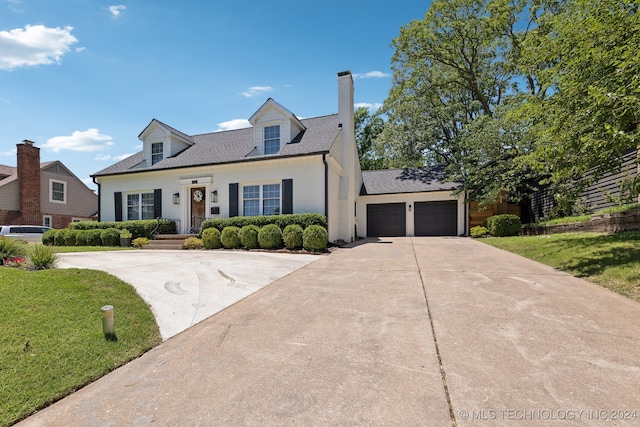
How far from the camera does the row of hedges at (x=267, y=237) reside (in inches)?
406

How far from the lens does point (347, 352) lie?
9.96 feet

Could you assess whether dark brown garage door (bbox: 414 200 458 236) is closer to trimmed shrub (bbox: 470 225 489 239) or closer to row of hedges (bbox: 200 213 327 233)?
trimmed shrub (bbox: 470 225 489 239)

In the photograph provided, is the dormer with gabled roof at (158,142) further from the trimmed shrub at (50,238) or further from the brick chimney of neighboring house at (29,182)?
the brick chimney of neighboring house at (29,182)

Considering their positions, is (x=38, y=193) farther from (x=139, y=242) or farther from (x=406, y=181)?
(x=406, y=181)

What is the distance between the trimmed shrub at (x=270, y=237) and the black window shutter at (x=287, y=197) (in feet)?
5.27

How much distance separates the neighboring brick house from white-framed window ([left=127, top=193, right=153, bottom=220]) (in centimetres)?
1156

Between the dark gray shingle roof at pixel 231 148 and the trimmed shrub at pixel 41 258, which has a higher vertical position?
the dark gray shingle roof at pixel 231 148

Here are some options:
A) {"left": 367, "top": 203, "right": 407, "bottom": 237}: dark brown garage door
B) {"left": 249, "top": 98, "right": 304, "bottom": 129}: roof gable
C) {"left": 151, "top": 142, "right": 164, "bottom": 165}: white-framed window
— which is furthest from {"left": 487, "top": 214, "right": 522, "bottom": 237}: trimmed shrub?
{"left": 151, "top": 142, "right": 164, "bottom": 165}: white-framed window

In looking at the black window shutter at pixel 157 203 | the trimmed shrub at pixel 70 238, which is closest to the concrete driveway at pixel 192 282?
the black window shutter at pixel 157 203

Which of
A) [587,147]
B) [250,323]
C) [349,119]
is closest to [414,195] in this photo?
[349,119]

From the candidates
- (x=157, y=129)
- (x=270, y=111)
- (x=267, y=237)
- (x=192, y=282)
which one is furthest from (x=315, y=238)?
(x=157, y=129)

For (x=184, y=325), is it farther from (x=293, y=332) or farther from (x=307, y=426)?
(x=307, y=426)

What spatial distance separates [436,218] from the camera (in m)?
17.4

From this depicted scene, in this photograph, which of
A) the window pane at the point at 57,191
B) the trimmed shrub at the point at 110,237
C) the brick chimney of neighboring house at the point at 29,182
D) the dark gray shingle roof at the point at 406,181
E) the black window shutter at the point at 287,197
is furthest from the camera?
the window pane at the point at 57,191
